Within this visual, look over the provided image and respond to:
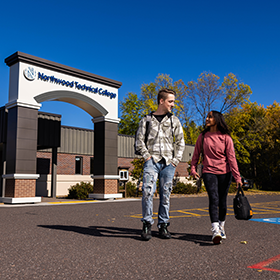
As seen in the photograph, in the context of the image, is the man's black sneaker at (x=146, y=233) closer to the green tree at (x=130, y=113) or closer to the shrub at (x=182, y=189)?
the shrub at (x=182, y=189)

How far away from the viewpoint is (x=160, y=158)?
4895 mm

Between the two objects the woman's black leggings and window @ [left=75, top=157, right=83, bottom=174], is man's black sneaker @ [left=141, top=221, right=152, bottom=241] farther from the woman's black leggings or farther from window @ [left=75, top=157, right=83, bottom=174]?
window @ [left=75, top=157, right=83, bottom=174]

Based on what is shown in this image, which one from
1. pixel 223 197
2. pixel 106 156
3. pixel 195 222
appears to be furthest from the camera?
pixel 106 156

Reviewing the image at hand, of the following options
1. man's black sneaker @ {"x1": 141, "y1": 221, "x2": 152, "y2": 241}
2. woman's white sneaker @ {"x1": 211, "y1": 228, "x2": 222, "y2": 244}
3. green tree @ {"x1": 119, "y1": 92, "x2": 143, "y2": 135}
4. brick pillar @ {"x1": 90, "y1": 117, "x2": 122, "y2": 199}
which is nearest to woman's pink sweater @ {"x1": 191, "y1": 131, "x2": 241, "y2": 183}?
woman's white sneaker @ {"x1": 211, "y1": 228, "x2": 222, "y2": 244}

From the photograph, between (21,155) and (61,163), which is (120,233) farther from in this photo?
(61,163)

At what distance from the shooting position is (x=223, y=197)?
15.6 feet

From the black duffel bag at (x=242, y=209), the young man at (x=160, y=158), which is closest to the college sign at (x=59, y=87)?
the young man at (x=160, y=158)

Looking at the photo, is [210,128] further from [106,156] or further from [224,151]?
[106,156]

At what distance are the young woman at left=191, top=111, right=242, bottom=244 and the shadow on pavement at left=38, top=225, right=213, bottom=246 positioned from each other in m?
0.38

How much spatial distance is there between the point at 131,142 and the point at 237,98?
11.6 metres

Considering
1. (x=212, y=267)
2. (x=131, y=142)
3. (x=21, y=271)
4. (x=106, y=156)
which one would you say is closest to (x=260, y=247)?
(x=212, y=267)

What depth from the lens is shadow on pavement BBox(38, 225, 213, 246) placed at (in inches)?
191

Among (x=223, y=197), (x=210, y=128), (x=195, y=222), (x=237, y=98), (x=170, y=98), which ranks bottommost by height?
(x=195, y=222)

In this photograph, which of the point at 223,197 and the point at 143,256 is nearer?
the point at 143,256
